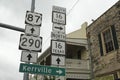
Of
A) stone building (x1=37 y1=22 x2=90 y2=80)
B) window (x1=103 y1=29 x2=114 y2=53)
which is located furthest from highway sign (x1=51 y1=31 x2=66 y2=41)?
stone building (x1=37 y1=22 x2=90 y2=80)

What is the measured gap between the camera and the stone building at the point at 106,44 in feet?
43.6

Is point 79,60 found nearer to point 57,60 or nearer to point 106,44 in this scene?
point 106,44

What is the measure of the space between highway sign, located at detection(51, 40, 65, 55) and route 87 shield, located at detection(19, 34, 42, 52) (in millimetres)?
447

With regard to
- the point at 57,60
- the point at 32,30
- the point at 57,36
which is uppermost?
the point at 32,30

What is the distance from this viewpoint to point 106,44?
48.2 ft

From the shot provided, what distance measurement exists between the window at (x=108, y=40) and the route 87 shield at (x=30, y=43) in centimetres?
889

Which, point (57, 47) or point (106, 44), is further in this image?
point (106, 44)

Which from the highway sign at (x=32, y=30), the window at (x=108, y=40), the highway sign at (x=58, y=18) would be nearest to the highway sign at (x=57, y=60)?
the highway sign at (x=32, y=30)

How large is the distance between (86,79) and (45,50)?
5778 millimetres

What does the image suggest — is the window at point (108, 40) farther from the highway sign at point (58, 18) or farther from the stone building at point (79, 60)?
the highway sign at point (58, 18)

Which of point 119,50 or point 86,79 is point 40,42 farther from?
point 86,79

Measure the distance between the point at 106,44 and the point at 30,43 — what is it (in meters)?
9.64

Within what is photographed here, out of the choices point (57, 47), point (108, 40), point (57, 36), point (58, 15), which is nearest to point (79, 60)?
point (108, 40)

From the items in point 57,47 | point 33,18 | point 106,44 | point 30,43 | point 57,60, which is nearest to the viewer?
point 57,60
